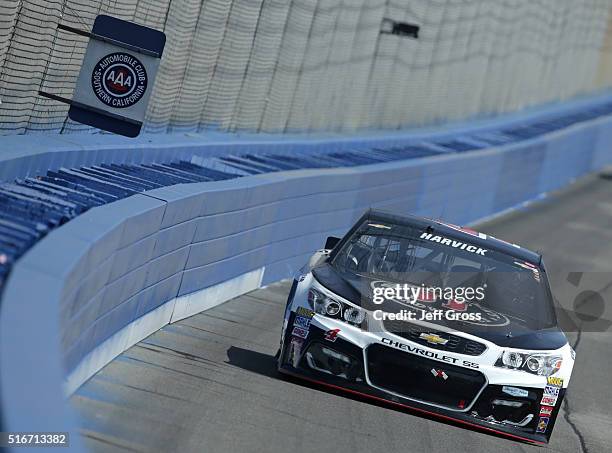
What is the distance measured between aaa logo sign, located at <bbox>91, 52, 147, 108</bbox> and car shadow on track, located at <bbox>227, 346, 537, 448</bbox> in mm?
2303

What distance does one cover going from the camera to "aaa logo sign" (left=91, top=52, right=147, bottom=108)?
1170 cm

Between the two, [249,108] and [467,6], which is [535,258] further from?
[467,6]

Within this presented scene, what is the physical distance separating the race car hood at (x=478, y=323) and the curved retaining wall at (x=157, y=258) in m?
1.35

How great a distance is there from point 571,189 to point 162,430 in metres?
29.8

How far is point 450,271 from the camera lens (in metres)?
10.7

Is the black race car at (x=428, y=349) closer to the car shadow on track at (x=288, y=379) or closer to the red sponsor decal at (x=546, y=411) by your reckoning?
the red sponsor decal at (x=546, y=411)

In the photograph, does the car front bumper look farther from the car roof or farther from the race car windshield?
the car roof

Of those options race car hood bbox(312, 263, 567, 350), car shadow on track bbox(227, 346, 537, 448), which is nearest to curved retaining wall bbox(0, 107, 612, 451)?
car shadow on track bbox(227, 346, 537, 448)

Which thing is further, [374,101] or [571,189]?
[571,189]

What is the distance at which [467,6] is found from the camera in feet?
103

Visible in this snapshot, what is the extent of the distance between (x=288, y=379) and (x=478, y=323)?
Result: 1.41m

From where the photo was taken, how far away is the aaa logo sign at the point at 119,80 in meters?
11.7

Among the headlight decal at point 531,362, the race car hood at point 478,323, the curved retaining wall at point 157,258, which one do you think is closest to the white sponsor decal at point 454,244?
the race car hood at point 478,323

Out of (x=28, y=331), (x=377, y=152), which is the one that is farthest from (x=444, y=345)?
(x=377, y=152)
